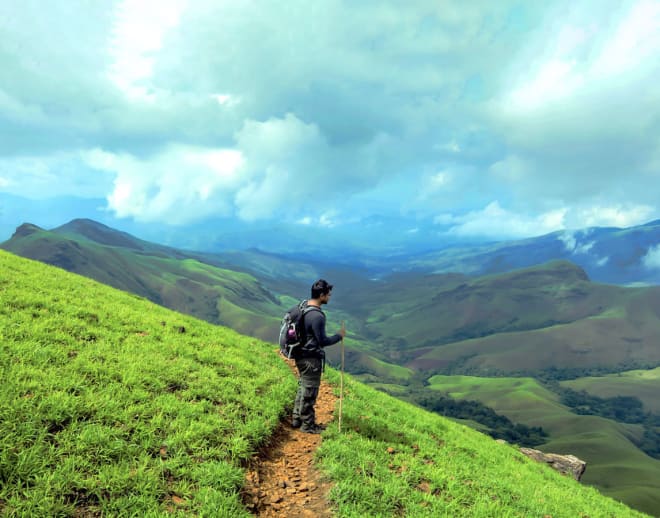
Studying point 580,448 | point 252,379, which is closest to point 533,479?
point 252,379

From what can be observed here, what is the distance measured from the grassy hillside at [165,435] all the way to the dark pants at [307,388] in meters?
0.83

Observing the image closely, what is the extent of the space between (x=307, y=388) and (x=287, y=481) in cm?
279

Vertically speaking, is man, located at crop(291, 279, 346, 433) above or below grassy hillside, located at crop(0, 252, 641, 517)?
above

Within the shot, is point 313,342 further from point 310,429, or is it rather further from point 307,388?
point 310,429

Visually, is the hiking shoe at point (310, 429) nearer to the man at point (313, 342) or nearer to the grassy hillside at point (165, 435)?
the man at point (313, 342)

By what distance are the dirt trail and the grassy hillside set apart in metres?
0.39

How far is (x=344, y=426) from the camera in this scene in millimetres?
12492

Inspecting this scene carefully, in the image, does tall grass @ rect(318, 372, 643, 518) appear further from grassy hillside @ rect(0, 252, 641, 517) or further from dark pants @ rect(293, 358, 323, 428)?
dark pants @ rect(293, 358, 323, 428)

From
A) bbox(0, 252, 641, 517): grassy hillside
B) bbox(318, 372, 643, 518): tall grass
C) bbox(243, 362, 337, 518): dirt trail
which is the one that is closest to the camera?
bbox(0, 252, 641, 517): grassy hillside

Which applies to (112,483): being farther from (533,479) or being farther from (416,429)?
(533,479)

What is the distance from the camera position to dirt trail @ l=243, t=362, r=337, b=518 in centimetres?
827

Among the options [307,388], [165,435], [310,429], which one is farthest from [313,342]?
[165,435]

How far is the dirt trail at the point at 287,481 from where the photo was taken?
827 centimetres

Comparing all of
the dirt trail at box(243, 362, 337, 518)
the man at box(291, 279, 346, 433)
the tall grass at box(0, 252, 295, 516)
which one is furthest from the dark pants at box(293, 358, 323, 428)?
the tall grass at box(0, 252, 295, 516)
